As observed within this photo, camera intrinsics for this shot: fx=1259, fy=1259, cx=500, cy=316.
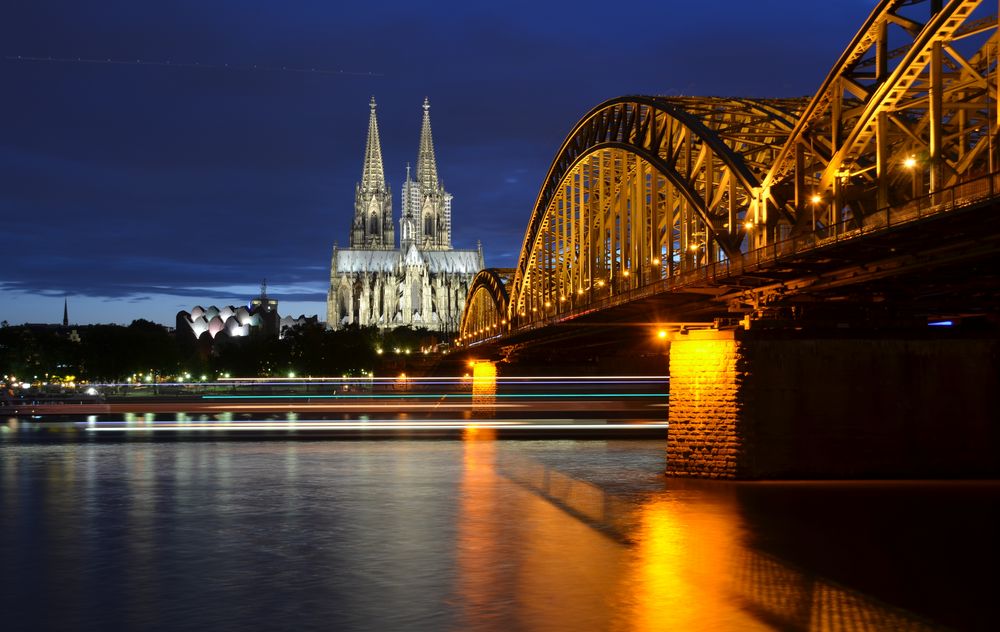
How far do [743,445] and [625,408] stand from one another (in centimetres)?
6270

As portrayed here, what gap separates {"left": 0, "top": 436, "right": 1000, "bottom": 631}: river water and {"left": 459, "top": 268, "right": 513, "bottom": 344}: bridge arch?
7353cm

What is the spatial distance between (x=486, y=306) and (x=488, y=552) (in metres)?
129

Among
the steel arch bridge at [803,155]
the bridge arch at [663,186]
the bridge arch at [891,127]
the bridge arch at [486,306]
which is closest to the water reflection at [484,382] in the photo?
the bridge arch at [486,306]

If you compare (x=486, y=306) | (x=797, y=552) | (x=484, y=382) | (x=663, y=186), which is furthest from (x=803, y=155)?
(x=486, y=306)

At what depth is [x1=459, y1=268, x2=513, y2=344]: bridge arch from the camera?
130 m

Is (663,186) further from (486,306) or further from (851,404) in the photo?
(486,306)

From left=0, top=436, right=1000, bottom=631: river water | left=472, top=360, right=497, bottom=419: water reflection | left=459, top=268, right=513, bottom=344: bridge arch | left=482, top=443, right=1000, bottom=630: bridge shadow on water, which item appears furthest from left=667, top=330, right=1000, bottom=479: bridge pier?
left=472, top=360, right=497, bottom=419: water reflection

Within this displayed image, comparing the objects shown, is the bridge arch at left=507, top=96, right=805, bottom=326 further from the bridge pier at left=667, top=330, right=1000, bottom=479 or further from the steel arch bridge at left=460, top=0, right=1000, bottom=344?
the bridge pier at left=667, top=330, right=1000, bottom=479

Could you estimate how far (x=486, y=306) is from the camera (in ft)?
522

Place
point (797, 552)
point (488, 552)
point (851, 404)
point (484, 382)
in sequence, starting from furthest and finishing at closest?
1. point (484, 382)
2. point (851, 404)
3. point (488, 552)
4. point (797, 552)

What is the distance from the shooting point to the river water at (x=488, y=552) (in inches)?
925

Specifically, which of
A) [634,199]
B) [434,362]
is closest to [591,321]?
[634,199]

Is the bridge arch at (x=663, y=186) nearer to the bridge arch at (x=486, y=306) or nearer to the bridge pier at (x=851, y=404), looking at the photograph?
the bridge pier at (x=851, y=404)

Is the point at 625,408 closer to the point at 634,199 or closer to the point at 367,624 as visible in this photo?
the point at 634,199
